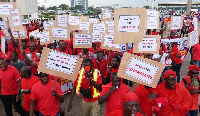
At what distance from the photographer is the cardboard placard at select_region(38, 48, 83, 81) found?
10.2 ft

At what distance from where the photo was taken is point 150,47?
4.21 metres

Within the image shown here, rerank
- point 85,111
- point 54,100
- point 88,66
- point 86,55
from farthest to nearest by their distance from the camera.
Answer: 1. point 86,55
2. point 85,111
3. point 88,66
4. point 54,100

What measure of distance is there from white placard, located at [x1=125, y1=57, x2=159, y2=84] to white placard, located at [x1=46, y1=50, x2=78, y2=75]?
900 mm

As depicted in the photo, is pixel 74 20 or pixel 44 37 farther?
pixel 74 20

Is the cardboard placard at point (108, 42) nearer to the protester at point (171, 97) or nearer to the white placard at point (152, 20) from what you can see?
the white placard at point (152, 20)

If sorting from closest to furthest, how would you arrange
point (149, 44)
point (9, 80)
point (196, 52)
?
1. point (149, 44)
2. point (9, 80)
3. point (196, 52)

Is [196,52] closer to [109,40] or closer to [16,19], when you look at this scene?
[109,40]

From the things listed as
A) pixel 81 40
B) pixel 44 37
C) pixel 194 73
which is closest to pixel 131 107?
pixel 194 73

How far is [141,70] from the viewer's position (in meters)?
2.94

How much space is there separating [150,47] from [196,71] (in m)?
1.03

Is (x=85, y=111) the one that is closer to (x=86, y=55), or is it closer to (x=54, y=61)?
(x=54, y=61)

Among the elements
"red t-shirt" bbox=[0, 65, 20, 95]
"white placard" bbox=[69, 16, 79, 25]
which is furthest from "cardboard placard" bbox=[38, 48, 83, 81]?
"white placard" bbox=[69, 16, 79, 25]

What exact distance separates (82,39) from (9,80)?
2510 mm

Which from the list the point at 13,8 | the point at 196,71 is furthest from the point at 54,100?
the point at 13,8
